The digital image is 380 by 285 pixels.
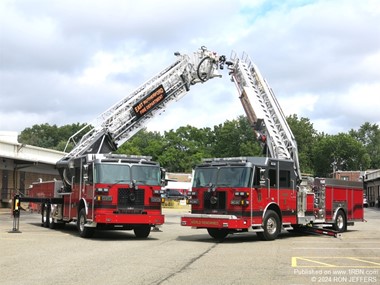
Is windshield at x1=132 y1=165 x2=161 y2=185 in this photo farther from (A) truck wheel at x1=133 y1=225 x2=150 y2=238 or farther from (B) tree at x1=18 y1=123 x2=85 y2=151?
(B) tree at x1=18 y1=123 x2=85 y2=151

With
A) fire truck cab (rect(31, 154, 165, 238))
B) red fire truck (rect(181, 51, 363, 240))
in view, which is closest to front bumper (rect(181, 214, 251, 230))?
red fire truck (rect(181, 51, 363, 240))

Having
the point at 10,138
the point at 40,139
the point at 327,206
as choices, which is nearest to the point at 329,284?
the point at 327,206

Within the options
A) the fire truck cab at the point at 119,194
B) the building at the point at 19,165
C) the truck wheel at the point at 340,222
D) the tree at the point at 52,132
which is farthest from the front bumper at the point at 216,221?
the tree at the point at 52,132

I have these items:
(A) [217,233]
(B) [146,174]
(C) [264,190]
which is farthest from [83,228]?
(C) [264,190]

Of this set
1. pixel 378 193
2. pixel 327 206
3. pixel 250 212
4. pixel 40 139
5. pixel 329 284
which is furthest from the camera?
pixel 40 139

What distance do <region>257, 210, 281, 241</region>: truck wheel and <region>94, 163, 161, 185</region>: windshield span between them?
3643 millimetres

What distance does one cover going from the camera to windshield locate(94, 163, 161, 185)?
56.3ft

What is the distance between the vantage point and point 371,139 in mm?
130250

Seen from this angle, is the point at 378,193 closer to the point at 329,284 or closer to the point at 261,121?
the point at 261,121

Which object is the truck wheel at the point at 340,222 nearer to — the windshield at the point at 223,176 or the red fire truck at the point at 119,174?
the windshield at the point at 223,176

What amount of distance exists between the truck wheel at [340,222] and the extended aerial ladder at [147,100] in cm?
831

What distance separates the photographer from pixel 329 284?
9.15 m

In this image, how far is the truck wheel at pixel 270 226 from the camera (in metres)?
17.1

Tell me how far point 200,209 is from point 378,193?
194ft
